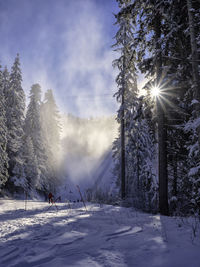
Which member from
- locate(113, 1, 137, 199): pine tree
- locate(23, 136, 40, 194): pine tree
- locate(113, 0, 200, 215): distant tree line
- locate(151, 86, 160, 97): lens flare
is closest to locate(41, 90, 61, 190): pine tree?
locate(23, 136, 40, 194): pine tree

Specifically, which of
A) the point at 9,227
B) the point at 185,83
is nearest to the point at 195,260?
the point at 9,227

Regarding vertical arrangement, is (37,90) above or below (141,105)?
above

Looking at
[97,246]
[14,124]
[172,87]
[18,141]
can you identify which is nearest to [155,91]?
[172,87]

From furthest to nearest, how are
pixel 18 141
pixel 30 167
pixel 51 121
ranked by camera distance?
pixel 51 121, pixel 30 167, pixel 18 141

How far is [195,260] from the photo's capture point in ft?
8.31

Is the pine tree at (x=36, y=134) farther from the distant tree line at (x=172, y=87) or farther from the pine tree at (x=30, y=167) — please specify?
the distant tree line at (x=172, y=87)

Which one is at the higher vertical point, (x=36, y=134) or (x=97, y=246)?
(x=36, y=134)

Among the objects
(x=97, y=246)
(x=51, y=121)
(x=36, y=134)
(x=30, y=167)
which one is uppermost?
(x=51, y=121)

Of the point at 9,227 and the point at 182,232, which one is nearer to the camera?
the point at 182,232

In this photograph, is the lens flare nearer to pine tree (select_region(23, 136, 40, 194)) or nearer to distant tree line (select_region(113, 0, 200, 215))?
distant tree line (select_region(113, 0, 200, 215))

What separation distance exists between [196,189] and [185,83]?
15.1 feet

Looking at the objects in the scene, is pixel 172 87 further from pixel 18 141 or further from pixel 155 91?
pixel 18 141

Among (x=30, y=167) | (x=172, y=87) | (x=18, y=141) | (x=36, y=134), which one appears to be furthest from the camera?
(x=36, y=134)

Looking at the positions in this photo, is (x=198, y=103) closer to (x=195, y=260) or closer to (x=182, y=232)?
(x=182, y=232)
